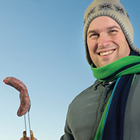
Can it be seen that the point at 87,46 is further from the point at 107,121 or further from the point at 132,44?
the point at 107,121

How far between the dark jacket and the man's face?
0.26 m

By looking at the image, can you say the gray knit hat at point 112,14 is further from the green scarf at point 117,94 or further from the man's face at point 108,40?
the green scarf at point 117,94

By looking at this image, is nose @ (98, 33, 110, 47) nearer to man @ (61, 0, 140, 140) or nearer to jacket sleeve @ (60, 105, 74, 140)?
man @ (61, 0, 140, 140)

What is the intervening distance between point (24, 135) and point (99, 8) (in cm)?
138

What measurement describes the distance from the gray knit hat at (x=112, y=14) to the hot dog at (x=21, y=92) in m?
0.83

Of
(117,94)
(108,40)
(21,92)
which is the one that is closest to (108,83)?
(117,94)

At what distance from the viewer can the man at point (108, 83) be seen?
1.89 metres

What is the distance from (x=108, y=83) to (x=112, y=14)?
25.8 inches

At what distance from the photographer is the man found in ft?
6.19

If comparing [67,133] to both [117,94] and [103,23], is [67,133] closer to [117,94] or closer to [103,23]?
[117,94]

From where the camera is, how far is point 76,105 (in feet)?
8.01

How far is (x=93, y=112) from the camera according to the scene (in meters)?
2.16

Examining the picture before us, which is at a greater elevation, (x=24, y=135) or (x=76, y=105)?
(x=76, y=105)

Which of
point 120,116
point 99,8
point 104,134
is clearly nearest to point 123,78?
point 120,116
